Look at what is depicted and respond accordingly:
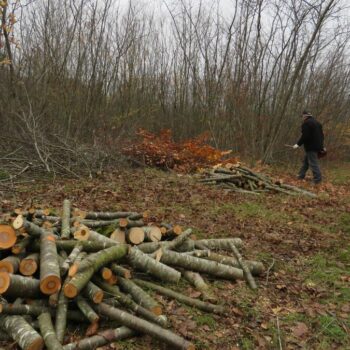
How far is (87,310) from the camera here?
315 centimetres

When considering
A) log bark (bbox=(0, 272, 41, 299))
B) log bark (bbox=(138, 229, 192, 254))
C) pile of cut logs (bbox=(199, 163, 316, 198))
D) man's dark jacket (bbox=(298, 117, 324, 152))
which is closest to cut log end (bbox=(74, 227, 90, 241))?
log bark (bbox=(138, 229, 192, 254))

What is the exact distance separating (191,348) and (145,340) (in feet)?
1.40

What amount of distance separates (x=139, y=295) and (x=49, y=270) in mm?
852

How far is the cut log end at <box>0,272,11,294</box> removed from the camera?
2.99m

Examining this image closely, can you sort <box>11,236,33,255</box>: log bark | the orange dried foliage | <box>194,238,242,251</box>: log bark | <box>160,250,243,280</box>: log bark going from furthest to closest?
the orange dried foliage
<box>194,238,242,251</box>: log bark
<box>160,250,243,280</box>: log bark
<box>11,236,33,255</box>: log bark

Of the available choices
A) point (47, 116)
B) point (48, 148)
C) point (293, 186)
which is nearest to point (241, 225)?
point (293, 186)

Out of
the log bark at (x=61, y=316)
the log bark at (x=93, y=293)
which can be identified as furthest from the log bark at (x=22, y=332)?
the log bark at (x=93, y=293)

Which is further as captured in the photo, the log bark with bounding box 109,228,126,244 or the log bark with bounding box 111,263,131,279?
the log bark with bounding box 109,228,126,244

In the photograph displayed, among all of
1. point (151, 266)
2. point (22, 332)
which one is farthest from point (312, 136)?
point (22, 332)

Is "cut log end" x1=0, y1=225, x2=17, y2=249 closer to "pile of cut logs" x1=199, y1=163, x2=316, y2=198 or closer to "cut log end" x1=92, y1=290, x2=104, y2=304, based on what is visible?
"cut log end" x1=92, y1=290, x2=104, y2=304

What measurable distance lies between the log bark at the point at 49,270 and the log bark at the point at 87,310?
0.24 metres

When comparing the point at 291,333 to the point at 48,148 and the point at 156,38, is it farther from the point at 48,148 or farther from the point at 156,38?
the point at 156,38

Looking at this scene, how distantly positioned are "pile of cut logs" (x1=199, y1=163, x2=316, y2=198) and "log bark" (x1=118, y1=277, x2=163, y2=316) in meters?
6.21

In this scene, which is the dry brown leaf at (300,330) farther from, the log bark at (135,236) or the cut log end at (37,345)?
the cut log end at (37,345)
